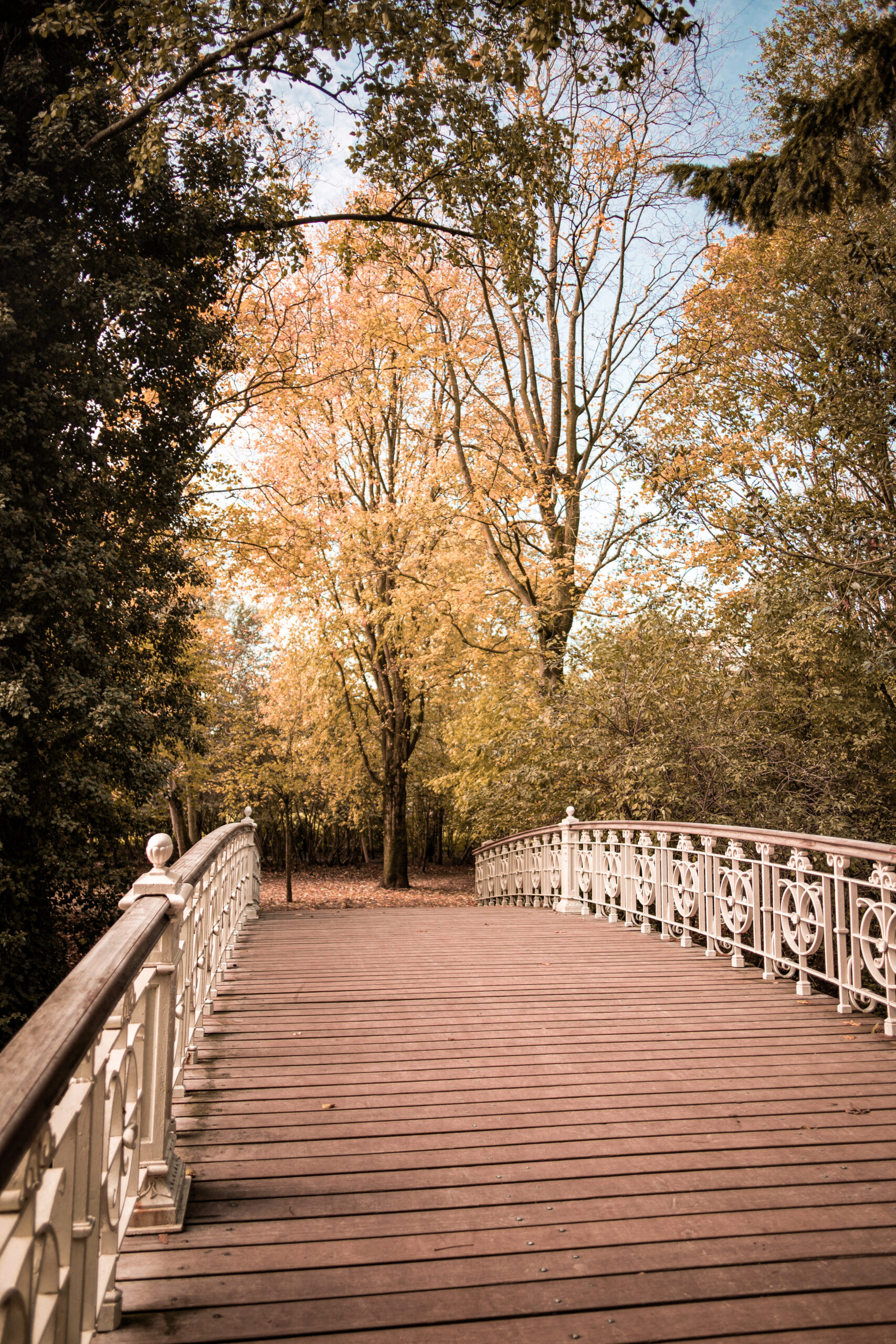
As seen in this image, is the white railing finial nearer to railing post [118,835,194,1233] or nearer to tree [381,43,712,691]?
railing post [118,835,194,1233]

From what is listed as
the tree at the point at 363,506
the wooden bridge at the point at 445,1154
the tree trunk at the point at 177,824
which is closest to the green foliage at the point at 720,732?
the tree at the point at 363,506

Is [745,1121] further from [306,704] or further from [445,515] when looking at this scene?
[306,704]

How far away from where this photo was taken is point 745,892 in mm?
6789

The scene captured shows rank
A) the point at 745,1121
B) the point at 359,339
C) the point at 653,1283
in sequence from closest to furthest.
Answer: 1. the point at 653,1283
2. the point at 745,1121
3. the point at 359,339

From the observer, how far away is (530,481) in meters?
16.3

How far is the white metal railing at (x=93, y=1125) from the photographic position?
1.58 meters

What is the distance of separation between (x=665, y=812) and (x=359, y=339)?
37.7ft

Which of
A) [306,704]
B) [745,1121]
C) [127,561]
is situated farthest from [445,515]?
[745,1121]

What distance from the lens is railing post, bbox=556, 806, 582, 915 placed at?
10.7 meters

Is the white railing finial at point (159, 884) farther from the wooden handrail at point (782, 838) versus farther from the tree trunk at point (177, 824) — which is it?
the tree trunk at point (177, 824)

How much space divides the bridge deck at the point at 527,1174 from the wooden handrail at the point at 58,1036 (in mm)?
990

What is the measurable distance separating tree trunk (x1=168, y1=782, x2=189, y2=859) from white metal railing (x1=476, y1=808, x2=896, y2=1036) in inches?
480

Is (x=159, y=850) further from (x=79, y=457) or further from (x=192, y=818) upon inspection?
(x=192, y=818)

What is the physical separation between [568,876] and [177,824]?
15987 mm
